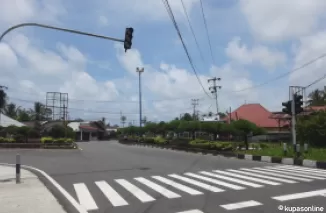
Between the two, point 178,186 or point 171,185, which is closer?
point 178,186

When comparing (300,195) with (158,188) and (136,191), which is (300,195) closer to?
(158,188)

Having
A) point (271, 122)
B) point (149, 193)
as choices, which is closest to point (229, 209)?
point (149, 193)

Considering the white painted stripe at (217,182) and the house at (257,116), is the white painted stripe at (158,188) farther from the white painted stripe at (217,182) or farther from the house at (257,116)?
the house at (257,116)

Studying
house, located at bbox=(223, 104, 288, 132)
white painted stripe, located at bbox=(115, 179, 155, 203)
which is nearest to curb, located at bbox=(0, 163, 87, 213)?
white painted stripe, located at bbox=(115, 179, 155, 203)

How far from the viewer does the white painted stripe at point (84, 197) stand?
337 inches

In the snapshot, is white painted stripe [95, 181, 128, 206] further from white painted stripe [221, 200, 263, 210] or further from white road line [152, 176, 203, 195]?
white painted stripe [221, 200, 263, 210]

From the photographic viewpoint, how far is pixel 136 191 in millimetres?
10445

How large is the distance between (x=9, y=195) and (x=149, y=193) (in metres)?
3.76

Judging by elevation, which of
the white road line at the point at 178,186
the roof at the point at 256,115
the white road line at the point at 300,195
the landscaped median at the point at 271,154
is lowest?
the white road line at the point at 178,186

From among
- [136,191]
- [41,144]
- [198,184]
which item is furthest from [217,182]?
[41,144]

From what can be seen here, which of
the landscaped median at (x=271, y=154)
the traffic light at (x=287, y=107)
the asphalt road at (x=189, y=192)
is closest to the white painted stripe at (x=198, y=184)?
the asphalt road at (x=189, y=192)

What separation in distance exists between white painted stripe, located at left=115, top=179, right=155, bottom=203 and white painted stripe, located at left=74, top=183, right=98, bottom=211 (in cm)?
119

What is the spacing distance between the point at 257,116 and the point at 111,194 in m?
58.4

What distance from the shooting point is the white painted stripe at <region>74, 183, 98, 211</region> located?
856 centimetres
